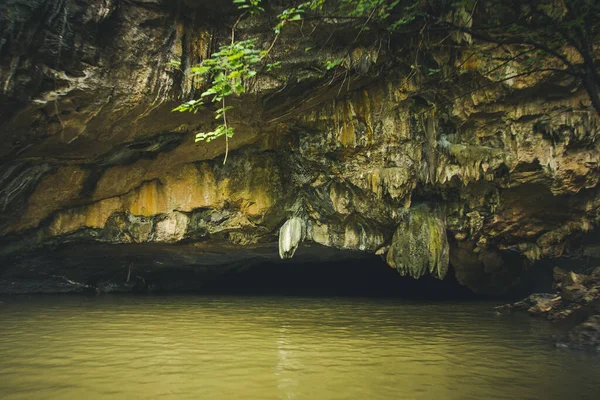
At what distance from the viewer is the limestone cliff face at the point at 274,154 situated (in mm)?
7430

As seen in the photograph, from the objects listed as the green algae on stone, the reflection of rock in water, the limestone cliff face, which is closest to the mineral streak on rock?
the limestone cliff face

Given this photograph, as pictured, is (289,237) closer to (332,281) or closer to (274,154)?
(274,154)

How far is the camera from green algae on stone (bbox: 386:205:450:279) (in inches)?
379

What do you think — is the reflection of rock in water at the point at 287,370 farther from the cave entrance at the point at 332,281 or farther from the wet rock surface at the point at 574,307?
the cave entrance at the point at 332,281

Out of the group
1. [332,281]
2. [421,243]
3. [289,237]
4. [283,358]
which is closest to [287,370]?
[283,358]

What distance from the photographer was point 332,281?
19.8m

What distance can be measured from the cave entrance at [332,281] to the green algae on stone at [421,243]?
5.76 m

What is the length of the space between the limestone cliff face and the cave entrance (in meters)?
3.94

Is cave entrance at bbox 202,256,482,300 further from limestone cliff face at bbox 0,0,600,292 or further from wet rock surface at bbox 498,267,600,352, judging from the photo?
wet rock surface at bbox 498,267,600,352

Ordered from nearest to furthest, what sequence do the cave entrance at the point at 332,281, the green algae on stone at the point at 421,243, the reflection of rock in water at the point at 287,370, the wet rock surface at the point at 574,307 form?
the reflection of rock in water at the point at 287,370 < the wet rock surface at the point at 574,307 < the green algae on stone at the point at 421,243 < the cave entrance at the point at 332,281

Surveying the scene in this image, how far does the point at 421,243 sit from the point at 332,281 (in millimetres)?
10530

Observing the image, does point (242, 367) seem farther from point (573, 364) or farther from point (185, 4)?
point (185, 4)

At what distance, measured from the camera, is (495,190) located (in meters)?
9.53

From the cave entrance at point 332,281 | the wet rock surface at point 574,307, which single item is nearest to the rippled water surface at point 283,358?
the wet rock surface at point 574,307
